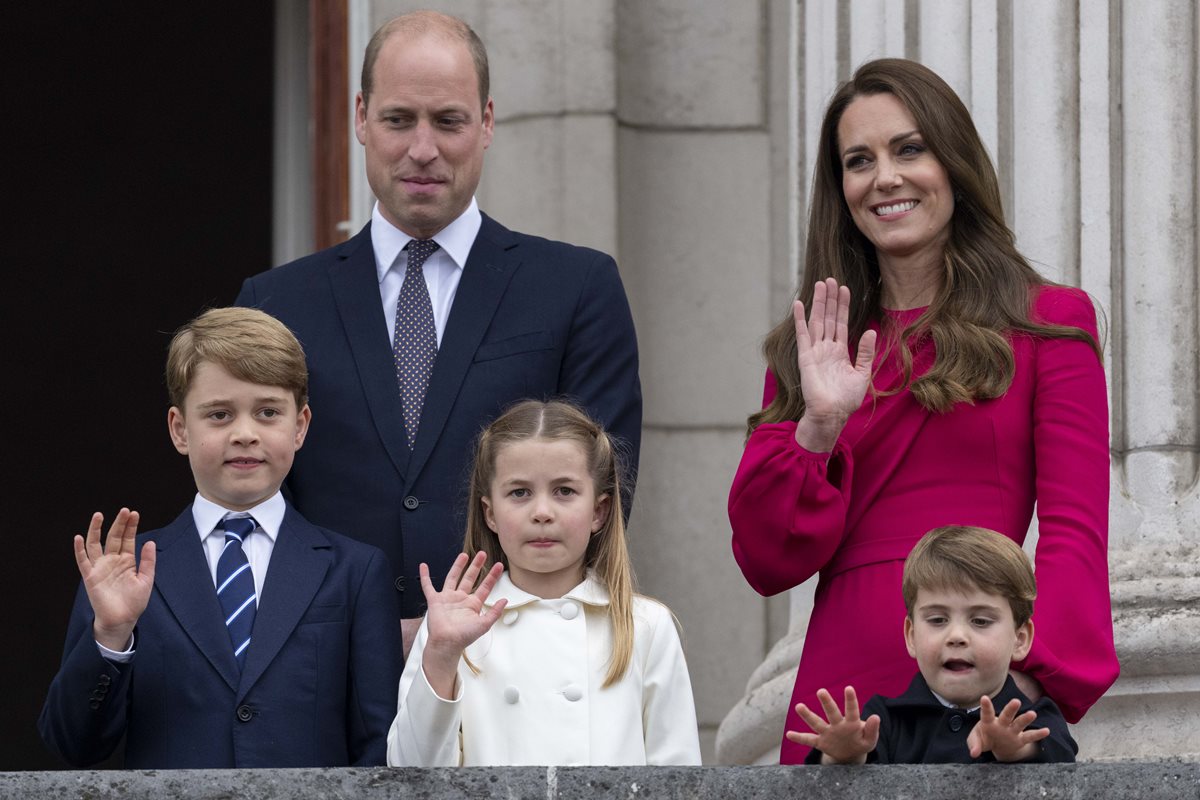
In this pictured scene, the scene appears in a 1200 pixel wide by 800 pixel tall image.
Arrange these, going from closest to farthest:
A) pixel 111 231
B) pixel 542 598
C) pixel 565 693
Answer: pixel 565 693, pixel 542 598, pixel 111 231

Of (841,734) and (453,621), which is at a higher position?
(453,621)

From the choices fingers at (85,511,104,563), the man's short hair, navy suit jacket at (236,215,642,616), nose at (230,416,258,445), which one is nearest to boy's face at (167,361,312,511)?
nose at (230,416,258,445)

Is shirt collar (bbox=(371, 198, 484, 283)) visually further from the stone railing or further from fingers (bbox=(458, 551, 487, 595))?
the stone railing

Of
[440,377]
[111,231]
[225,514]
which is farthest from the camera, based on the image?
[111,231]

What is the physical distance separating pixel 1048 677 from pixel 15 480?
27.6 ft

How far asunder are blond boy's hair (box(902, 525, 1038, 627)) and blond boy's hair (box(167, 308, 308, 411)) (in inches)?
47.4

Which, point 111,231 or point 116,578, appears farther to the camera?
point 111,231

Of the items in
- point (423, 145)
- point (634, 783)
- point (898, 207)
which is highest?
point (423, 145)

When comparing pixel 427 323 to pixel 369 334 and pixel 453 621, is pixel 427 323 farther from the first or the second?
pixel 453 621

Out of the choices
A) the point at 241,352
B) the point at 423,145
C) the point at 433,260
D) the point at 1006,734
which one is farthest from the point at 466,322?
the point at 1006,734

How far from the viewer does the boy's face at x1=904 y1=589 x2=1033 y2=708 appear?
11.6 ft

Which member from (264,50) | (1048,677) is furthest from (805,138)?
(264,50)

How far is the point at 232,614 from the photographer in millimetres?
4039

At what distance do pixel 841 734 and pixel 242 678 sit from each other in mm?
1123
